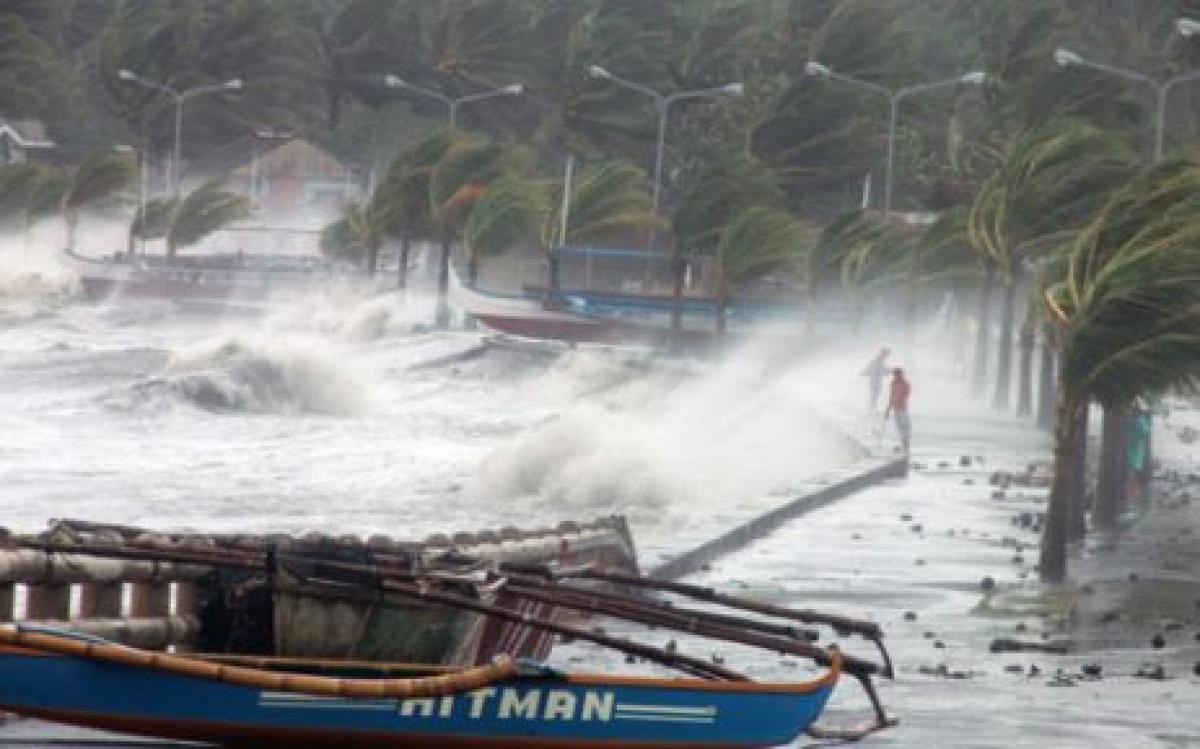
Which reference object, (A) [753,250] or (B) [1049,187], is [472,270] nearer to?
(A) [753,250]

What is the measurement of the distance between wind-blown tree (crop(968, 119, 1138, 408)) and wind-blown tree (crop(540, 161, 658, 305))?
47023 millimetres

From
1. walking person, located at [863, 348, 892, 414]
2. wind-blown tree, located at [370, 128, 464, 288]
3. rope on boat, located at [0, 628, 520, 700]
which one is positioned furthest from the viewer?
wind-blown tree, located at [370, 128, 464, 288]

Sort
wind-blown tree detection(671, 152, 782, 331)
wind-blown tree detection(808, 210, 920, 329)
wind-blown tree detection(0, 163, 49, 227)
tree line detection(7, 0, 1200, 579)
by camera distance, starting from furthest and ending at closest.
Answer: wind-blown tree detection(0, 163, 49, 227)
wind-blown tree detection(671, 152, 782, 331)
wind-blown tree detection(808, 210, 920, 329)
tree line detection(7, 0, 1200, 579)

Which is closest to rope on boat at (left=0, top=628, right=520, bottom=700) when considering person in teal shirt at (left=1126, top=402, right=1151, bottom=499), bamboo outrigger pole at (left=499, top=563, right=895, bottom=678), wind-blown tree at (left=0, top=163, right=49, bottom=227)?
bamboo outrigger pole at (left=499, top=563, right=895, bottom=678)

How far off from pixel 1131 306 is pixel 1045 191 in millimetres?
23830

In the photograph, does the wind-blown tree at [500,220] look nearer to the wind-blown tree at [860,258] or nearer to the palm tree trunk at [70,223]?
the wind-blown tree at [860,258]

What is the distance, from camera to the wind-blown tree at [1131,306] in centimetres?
2808

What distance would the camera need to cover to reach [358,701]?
15.9 metres

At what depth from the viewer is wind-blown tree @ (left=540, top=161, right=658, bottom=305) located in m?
107

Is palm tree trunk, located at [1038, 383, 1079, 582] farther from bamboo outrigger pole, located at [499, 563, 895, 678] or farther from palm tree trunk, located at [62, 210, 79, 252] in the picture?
palm tree trunk, located at [62, 210, 79, 252]

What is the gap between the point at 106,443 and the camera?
57000 mm

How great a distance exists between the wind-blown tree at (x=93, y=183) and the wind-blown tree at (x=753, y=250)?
5764 cm

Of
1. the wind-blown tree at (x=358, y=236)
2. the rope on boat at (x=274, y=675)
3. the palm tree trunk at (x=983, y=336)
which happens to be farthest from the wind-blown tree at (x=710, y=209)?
the rope on boat at (x=274, y=675)

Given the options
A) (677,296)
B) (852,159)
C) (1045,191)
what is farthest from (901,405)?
(852,159)
